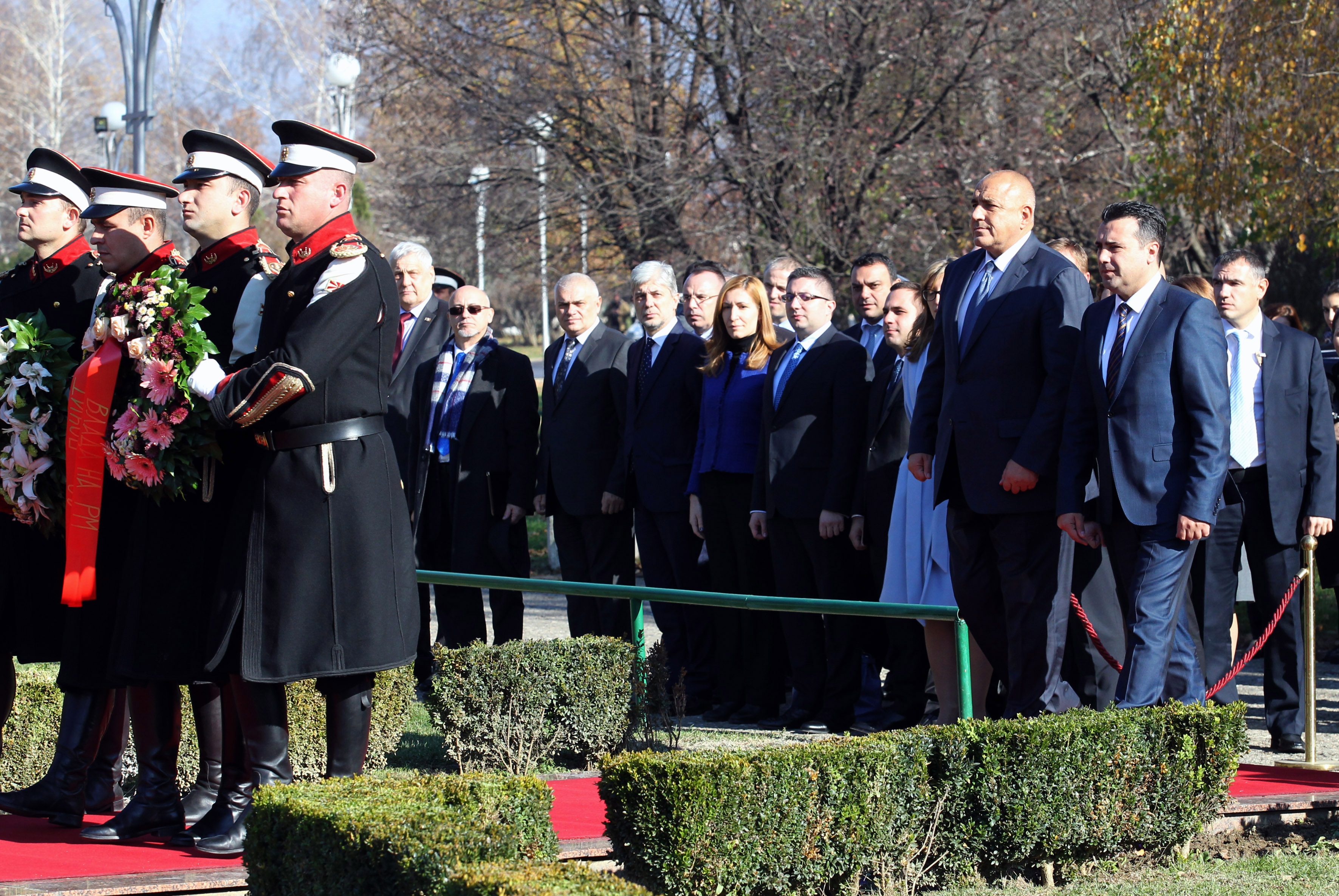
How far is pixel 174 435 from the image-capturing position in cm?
491

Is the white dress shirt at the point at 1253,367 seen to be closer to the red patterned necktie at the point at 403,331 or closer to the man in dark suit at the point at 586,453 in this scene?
the man in dark suit at the point at 586,453

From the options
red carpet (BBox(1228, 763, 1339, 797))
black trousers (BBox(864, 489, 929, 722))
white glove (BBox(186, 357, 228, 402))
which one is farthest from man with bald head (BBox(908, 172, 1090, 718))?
white glove (BBox(186, 357, 228, 402))

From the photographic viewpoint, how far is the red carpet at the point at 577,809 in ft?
16.7

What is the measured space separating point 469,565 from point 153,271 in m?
4.02

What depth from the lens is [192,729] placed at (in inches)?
251

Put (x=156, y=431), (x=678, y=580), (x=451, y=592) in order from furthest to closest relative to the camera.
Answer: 1. (x=451, y=592)
2. (x=678, y=580)
3. (x=156, y=431)

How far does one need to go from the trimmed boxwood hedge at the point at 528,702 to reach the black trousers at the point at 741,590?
5.20 feet

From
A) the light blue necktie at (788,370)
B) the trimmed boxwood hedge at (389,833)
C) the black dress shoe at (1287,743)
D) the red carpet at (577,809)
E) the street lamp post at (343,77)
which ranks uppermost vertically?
the street lamp post at (343,77)

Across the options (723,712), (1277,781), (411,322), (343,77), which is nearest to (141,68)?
(343,77)

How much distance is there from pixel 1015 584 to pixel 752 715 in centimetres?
253

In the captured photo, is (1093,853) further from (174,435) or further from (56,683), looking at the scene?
(56,683)

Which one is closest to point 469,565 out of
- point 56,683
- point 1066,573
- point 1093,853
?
point 56,683

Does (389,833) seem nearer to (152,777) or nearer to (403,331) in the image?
(152,777)

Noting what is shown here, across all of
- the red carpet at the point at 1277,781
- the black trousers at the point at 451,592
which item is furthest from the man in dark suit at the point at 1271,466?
the black trousers at the point at 451,592
